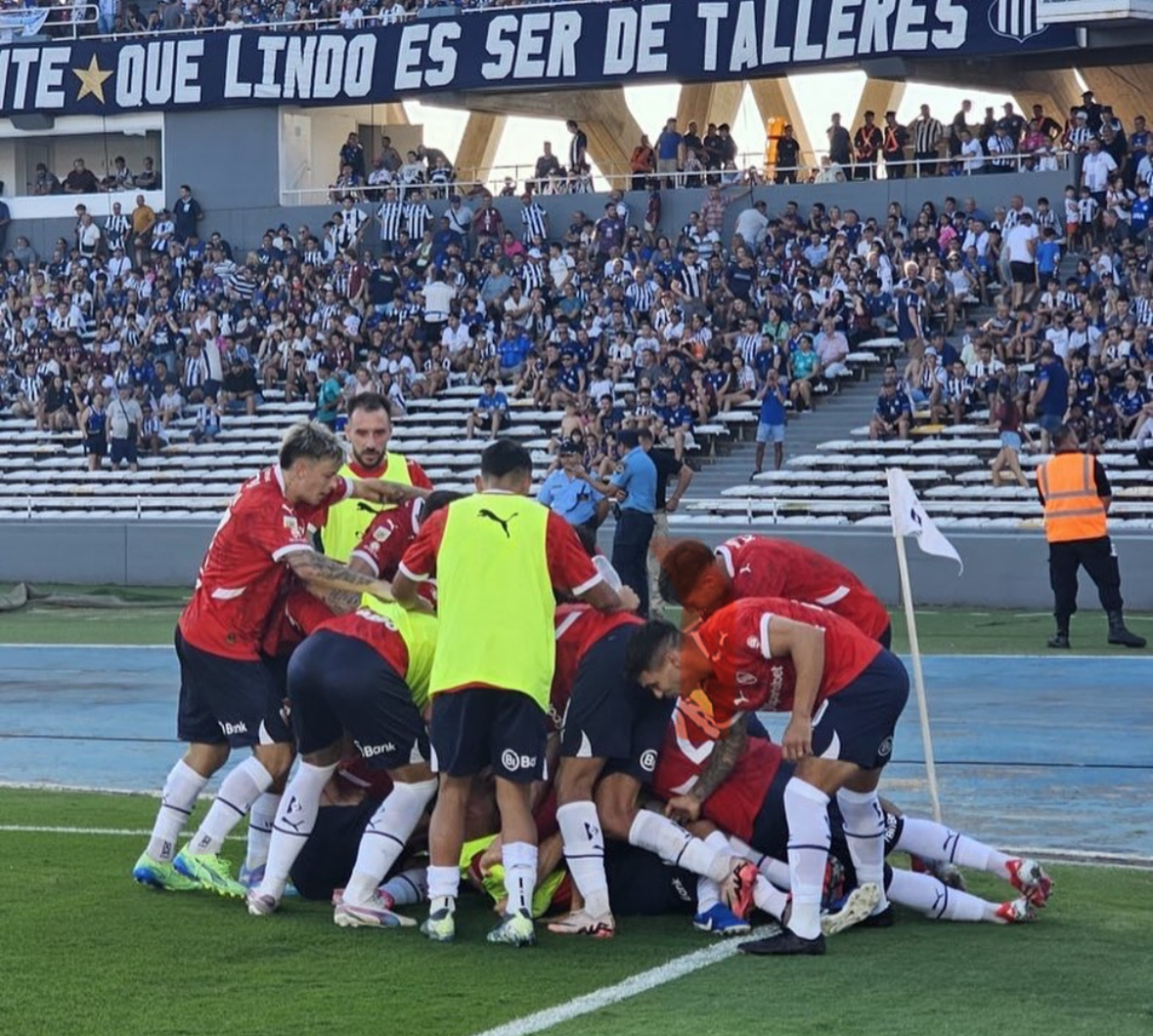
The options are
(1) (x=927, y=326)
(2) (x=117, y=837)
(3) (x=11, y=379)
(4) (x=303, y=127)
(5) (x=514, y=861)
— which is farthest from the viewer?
(4) (x=303, y=127)

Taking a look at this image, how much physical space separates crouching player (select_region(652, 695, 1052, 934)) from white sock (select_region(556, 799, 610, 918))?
0.46 m

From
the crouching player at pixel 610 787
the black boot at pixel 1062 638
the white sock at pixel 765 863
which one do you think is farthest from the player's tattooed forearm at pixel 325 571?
the black boot at pixel 1062 638

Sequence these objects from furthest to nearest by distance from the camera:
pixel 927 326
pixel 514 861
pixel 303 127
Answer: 1. pixel 303 127
2. pixel 927 326
3. pixel 514 861

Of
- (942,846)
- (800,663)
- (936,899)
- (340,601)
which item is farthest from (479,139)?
(800,663)

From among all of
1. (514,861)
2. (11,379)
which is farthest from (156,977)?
(11,379)

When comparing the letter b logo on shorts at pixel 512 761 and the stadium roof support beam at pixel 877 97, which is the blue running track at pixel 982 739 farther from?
the stadium roof support beam at pixel 877 97

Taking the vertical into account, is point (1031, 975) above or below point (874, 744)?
below

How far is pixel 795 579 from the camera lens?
26.9ft

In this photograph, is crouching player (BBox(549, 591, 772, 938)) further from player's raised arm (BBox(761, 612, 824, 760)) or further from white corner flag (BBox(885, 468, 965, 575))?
white corner flag (BBox(885, 468, 965, 575))

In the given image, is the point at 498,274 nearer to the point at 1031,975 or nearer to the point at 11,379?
the point at 11,379

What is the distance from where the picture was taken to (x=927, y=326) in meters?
28.9

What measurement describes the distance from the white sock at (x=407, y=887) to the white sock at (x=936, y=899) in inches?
70.0

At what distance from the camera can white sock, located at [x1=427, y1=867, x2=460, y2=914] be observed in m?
7.66

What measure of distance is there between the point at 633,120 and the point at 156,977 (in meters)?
35.7
